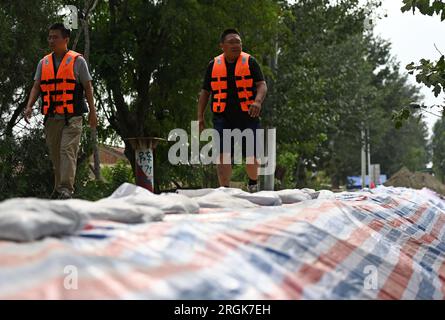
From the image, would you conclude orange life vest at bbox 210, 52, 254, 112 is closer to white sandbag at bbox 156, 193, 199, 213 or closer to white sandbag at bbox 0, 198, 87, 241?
white sandbag at bbox 156, 193, 199, 213

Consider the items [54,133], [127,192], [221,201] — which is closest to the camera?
[127,192]

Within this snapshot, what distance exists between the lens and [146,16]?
16.2m

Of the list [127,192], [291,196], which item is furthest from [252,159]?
[127,192]

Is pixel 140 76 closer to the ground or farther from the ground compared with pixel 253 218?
farther from the ground

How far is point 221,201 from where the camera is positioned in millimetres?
4000

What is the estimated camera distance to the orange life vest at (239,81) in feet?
22.9

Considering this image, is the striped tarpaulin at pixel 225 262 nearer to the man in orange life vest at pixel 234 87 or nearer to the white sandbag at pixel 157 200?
the white sandbag at pixel 157 200

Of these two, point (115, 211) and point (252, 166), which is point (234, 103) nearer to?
point (252, 166)

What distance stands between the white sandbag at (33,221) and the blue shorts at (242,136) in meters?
4.56

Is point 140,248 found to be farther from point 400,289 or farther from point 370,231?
point 370,231

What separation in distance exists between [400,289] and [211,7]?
13.7 metres

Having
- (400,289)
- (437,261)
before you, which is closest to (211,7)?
(437,261)

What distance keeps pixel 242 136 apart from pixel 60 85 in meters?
1.82

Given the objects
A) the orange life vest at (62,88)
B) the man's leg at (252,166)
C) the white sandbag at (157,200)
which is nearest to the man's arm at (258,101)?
the man's leg at (252,166)
